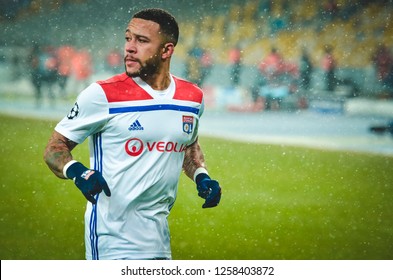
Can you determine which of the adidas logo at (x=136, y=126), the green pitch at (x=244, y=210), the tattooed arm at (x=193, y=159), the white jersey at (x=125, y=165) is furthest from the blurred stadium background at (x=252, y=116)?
the adidas logo at (x=136, y=126)

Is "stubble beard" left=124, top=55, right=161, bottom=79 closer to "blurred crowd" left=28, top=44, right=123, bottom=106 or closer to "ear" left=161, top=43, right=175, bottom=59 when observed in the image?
"ear" left=161, top=43, right=175, bottom=59

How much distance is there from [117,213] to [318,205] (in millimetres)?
2167

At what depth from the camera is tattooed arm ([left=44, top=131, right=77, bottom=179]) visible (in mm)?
1921

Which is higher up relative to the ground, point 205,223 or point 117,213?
point 117,213

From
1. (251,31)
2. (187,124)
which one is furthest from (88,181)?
(251,31)

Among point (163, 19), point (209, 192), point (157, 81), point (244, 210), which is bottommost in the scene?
point (244, 210)

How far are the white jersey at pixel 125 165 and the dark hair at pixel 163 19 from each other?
242 millimetres

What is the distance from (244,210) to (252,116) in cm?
319

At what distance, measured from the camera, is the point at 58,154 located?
193 cm

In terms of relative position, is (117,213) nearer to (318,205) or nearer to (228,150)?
(318,205)

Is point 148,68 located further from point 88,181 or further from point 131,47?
point 88,181

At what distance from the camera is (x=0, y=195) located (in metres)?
3.86

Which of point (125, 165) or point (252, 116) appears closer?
point (125, 165)
